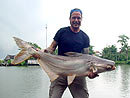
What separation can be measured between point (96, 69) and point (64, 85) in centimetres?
91

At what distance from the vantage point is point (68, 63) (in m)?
3.88

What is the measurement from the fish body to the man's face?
0.64 m

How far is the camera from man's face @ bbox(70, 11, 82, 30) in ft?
13.6

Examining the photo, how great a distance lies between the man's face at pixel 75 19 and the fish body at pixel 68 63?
0.64 m

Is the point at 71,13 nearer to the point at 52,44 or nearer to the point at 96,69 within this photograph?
the point at 52,44

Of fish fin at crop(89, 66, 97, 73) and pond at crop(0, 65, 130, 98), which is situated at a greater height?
fish fin at crop(89, 66, 97, 73)

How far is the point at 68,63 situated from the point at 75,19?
95 cm

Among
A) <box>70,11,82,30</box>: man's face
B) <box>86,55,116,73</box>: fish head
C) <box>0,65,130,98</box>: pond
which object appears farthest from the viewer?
<box>0,65,130,98</box>: pond

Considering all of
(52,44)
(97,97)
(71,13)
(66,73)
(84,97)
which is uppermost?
(71,13)

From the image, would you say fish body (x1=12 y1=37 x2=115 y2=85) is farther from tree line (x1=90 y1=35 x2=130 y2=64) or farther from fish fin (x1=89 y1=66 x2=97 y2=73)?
tree line (x1=90 y1=35 x2=130 y2=64)

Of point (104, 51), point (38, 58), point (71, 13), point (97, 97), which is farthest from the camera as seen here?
point (104, 51)

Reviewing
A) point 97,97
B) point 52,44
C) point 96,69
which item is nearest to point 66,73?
point 96,69

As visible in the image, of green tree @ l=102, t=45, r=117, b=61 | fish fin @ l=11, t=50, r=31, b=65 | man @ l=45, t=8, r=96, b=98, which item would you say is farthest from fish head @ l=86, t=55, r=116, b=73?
green tree @ l=102, t=45, r=117, b=61

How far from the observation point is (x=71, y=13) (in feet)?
13.9
